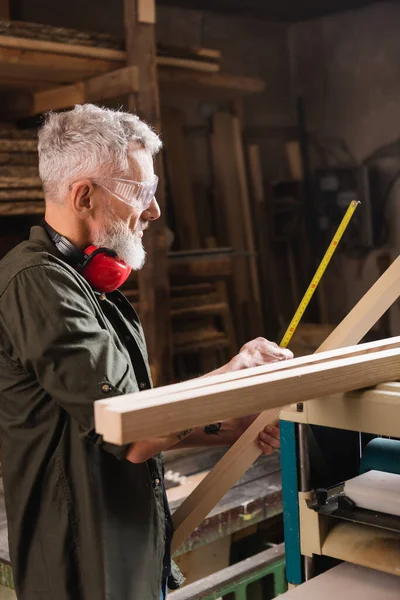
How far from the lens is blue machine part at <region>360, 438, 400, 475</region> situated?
4.57ft

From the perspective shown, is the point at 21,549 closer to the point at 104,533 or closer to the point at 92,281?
the point at 104,533

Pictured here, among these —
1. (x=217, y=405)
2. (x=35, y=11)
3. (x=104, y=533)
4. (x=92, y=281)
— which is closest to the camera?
(x=217, y=405)

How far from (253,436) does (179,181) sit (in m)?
2.90

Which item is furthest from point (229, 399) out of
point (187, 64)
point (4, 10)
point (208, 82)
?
point (4, 10)

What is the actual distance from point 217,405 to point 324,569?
0.71 meters

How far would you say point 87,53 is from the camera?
2.67 meters

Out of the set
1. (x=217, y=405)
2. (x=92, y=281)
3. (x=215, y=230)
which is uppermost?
(x=215, y=230)

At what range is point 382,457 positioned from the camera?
1412mm

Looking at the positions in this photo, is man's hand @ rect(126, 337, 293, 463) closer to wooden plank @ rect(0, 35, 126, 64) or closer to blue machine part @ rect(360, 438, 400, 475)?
blue machine part @ rect(360, 438, 400, 475)

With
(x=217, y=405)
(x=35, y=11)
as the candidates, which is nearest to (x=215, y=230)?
(x=35, y=11)

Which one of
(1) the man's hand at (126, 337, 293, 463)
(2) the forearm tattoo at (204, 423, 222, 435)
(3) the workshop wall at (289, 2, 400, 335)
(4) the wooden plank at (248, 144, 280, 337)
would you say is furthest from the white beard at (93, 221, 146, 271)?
(4) the wooden plank at (248, 144, 280, 337)

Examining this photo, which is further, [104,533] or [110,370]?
[104,533]

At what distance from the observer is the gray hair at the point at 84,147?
1523 millimetres

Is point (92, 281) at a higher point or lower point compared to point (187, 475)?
higher
